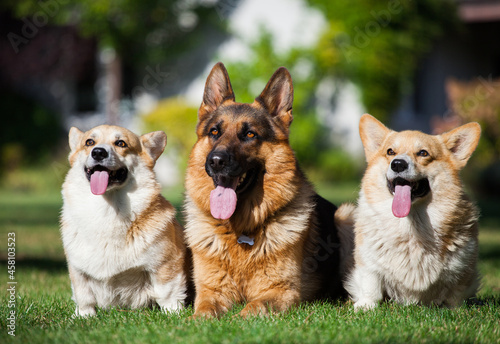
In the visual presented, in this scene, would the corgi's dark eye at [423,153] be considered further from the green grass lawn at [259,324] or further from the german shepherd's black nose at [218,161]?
the german shepherd's black nose at [218,161]

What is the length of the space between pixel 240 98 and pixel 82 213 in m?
11.7

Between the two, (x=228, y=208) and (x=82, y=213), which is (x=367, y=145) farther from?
(x=82, y=213)

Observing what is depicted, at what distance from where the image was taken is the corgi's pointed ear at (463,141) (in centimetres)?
415

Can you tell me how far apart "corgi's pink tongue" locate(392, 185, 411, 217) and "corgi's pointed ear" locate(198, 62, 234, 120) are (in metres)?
1.68

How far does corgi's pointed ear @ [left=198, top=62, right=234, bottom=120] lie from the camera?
15.3 ft

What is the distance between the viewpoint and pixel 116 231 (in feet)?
13.5

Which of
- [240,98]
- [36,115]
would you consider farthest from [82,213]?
[36,115]

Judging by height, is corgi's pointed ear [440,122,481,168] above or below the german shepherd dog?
above

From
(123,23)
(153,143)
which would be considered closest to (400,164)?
(153,143)

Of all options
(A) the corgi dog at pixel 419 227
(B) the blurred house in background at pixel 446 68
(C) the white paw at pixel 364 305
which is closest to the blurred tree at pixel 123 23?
(B) the blurred house in background at pixel 446 68

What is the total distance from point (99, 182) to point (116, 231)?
16.1 inches

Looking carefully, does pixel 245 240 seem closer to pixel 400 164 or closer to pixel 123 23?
pixel 400 164

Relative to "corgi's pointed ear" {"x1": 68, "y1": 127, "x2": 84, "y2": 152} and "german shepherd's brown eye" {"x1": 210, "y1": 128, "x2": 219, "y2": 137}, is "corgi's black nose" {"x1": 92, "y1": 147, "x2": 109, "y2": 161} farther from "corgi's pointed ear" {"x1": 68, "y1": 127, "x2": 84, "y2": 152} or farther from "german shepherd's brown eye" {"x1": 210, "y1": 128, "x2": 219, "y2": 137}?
"german shepherd's brown eye" {"x1": 210, "y1": 128, "x2": 219, "y2": 137}

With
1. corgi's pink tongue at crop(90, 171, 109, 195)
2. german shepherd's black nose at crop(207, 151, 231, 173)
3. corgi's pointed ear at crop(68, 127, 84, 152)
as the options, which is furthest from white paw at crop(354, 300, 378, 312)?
corgi's pointed ear at crop(68, 127, 84, 152)
